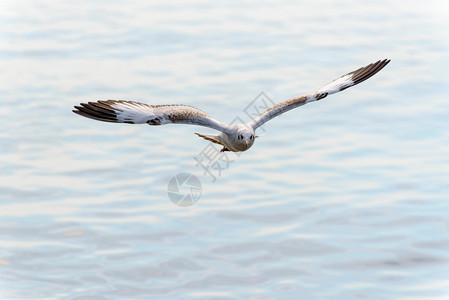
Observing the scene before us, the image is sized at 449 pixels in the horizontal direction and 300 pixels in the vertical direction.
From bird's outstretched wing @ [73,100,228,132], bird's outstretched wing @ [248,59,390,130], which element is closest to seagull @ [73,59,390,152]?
bird's outstretched wing @ [73,100,228,132]

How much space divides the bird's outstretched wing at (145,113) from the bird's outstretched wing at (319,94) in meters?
1.24

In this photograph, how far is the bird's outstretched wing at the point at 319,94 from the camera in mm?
17703

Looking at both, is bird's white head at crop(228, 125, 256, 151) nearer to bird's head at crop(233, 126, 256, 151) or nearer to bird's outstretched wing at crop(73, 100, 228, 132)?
bird's head at crop(233, 126, 256, 151)

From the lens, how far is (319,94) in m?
19.0

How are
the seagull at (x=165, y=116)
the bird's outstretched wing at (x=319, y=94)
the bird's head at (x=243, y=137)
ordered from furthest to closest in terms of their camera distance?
1. the bird's outstretched wing at (x=319, y=94)
2. the bird's head at (x=243, y=137)
3. the seagull at (x=165, y=116)

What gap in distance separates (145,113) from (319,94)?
14.0 ft

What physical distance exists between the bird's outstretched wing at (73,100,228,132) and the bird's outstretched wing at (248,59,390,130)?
1.24 meters

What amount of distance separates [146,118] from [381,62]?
250 inches

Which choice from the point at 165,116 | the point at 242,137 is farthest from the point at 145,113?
the point at 242,137

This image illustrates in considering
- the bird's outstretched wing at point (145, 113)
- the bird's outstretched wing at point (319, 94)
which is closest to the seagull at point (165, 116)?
the bird's outstretched wing at point (145, 113)

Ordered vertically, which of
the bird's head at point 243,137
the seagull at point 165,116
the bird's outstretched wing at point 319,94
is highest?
the bird's outstretched wing at point 319,94

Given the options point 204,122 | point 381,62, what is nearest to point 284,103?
point 204,122

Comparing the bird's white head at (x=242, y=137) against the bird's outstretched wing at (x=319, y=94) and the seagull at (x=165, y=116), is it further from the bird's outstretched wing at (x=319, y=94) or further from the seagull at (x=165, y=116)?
the bird's outstretched wing at (x=319, y=94)

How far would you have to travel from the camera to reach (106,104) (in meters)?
16.7
